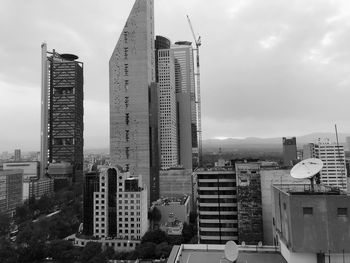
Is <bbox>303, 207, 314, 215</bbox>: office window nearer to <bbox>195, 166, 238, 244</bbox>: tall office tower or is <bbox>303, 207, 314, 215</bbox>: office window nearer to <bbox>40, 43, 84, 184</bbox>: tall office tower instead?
<bbox>195, 166, 238, 244</bbox>: tall office tower

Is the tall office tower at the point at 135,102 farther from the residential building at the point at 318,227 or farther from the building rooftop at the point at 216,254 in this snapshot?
the residential building at the point at 318,227

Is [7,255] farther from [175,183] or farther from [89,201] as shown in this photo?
[175,183]

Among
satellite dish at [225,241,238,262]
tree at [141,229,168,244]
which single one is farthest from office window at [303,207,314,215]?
tree at [141,229,168,244]

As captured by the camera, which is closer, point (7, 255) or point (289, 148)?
point (7, 255)

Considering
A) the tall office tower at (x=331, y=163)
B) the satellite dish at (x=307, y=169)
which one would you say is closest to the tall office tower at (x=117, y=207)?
the satellite dish at (x=307, y=169)

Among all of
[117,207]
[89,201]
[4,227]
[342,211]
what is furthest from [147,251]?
[342,211]

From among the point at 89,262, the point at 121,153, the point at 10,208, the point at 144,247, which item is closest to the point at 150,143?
the point at 121,153
